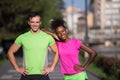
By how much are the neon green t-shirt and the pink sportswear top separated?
0.44m

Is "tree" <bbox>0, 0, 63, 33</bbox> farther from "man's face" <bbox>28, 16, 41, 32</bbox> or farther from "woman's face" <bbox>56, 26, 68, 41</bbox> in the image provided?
"man's face" <bbox>28, 16, 41, 32</bbox>

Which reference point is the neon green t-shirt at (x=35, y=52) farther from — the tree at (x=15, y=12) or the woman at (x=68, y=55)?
the tree at (x=15, y=12)

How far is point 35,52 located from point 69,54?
0.64 metres

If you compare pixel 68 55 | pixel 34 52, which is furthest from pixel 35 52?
pixel 68 55

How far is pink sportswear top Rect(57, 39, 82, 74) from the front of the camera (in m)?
7.70

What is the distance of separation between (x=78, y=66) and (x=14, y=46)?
3.32 feet

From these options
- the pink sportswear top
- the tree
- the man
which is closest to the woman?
the pink sportswear top

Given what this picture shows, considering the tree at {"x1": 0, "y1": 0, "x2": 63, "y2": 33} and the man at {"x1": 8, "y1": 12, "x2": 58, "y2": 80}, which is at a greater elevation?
the man at {"x1": 8, "y1": 12, "x2": 58, "y2": 80}

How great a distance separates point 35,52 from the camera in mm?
7281

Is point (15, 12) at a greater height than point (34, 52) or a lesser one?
lesser

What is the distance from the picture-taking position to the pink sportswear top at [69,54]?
7695 mm

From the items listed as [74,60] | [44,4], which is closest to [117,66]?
[74,60]

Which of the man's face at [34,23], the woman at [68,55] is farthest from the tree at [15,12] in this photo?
the man's face at [34,23]

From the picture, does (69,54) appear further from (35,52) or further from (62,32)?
(35,52)
